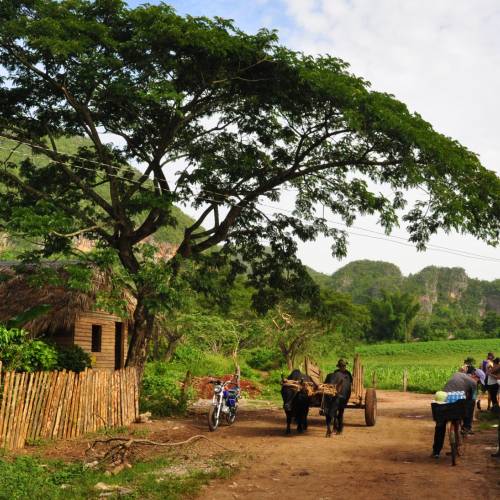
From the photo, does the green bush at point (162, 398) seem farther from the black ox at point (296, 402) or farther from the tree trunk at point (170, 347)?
the tree trunk at point (170, 347)

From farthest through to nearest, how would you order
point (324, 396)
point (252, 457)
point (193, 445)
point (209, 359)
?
point (209, 359), point (324, 396), point (193, 445), point (252, 457)

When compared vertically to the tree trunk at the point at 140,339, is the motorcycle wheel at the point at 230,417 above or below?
below

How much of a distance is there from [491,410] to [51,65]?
50.5ft

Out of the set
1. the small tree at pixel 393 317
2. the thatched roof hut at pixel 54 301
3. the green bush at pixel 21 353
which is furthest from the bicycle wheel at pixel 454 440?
the small tree at pixel 393 317

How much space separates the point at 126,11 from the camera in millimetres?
16953

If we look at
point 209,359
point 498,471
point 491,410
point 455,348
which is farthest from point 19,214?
point 455,348

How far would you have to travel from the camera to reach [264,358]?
50.3 meters

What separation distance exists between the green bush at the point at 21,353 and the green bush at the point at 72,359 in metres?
2.68

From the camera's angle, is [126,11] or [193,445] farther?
[126,11]

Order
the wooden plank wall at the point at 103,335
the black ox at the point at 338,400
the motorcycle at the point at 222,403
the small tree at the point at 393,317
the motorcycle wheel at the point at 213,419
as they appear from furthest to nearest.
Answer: the small tree at the point at 393,317
the wooden plank wall at the point at 103,335
the motorcycle at the point at 222,403
the motorcycle wheel at the point at 213,419
the black ox at the point at 338,400

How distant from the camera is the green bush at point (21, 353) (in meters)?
13.3

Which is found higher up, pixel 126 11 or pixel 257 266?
pixel 126 11

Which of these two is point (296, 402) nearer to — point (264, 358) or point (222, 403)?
point (222, 403)

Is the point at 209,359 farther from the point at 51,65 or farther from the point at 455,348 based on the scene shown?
the point at 455,348
